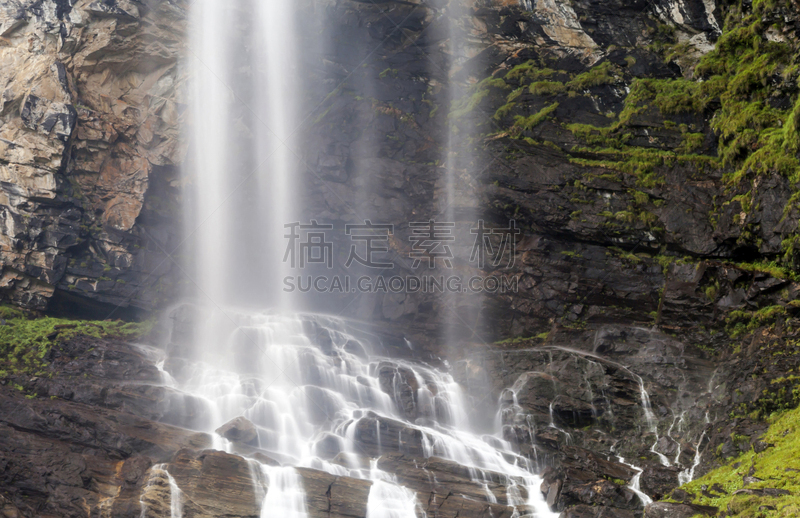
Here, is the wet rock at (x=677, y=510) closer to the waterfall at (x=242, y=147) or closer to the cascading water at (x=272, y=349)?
the cascading water at (x=272, y=349)

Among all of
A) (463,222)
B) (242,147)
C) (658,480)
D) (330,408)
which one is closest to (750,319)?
(658,480)

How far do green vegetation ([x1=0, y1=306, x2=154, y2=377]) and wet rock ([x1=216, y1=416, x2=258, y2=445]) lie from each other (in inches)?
275

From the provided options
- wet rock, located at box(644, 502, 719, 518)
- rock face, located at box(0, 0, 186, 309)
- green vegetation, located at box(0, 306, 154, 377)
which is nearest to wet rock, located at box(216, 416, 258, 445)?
green vegetation, located at box(0, 306, 154, 377)

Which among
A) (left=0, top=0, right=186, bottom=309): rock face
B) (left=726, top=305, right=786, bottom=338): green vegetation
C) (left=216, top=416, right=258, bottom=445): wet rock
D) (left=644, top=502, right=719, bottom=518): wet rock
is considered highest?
(left=0, top=0, right=186, bottom=309): rock face

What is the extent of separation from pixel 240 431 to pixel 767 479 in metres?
12.8

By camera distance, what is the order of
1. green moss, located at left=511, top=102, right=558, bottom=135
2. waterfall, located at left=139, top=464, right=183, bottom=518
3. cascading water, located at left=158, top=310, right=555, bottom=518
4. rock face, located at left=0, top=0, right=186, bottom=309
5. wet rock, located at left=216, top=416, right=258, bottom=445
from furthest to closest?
green moss, located at left=511, top=102, right=558, bottom=135 → rock face, located at left=0, top=0, right=186, bottom=309 → wet rock, located at left=216, top=416, right=258, bottom=445 → cascading water, located at left=158, top=310, right=555, bottom=518 → waterfall, located at left=139, top=464, right=183, bottom=518

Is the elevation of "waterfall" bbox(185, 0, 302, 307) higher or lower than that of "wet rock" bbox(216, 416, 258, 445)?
higher

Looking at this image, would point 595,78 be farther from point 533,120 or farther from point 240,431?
point 240,431

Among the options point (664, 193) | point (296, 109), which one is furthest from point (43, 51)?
point (664, 193)

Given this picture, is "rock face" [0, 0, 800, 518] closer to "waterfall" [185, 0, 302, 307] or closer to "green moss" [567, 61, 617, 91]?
"green moss" [567, 61, 617, 91]

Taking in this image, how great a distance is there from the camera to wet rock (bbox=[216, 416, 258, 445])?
48.9 feet

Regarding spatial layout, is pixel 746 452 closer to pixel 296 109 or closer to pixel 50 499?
pixel 50 499

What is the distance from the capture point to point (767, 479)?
9.74 metres

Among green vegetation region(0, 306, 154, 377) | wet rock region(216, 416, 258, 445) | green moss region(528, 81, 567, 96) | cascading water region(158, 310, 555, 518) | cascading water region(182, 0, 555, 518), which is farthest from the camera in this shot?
green moss region(528, 81, 567, 96)
